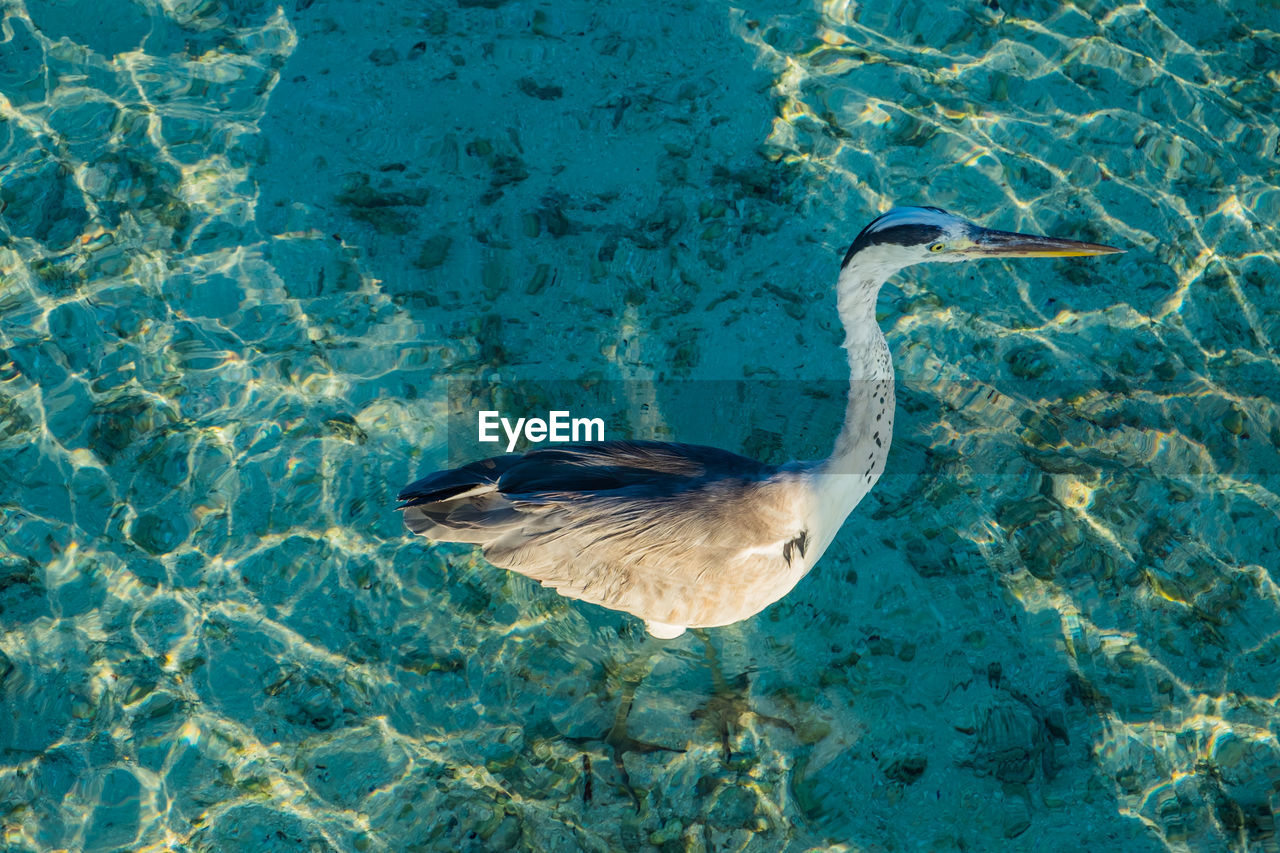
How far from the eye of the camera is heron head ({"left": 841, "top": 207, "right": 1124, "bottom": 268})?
11.4ft

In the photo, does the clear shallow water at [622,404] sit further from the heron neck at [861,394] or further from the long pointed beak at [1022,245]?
the long pointed beak at [1022,245]

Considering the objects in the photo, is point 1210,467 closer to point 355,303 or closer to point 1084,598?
point 1084,598

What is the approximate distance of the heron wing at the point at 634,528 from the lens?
366 cm

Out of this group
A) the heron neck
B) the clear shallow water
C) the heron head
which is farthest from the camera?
the clear shallow water

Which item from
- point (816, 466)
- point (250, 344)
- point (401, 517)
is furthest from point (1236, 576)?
point (250, 344)

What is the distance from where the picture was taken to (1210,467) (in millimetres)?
4734

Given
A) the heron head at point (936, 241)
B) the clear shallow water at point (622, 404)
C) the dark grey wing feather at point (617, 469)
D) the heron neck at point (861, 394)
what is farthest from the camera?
the clear shallow water at point (622, 404)

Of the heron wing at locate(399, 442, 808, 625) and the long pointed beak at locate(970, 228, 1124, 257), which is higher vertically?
the long pointed beak at locate(970, 228, 1124, 257)

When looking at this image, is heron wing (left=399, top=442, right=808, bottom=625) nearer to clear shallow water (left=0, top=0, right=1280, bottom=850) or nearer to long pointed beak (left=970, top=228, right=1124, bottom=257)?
clear shallow water (left=0, top=0, right=1280, bottom=850)

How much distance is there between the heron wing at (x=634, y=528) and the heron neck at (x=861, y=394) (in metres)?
0.22

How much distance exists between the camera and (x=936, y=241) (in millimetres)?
3500

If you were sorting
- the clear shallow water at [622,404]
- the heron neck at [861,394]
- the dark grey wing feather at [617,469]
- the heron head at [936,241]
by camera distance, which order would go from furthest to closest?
the clear shallow water at [622,404]
the dark grey wing feather at [617,469]
the heron neck at [861,394]
the heron head at [936,241]

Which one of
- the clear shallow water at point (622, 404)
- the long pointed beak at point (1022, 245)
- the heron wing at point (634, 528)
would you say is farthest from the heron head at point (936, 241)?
the clear shallow water at point (622, 404)

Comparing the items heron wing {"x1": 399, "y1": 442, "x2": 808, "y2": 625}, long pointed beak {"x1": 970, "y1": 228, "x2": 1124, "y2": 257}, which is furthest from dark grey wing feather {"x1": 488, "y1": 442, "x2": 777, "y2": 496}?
long pointed beak {"x1": 970, "y1": 228, "x2": 1124, "y2": 257}
